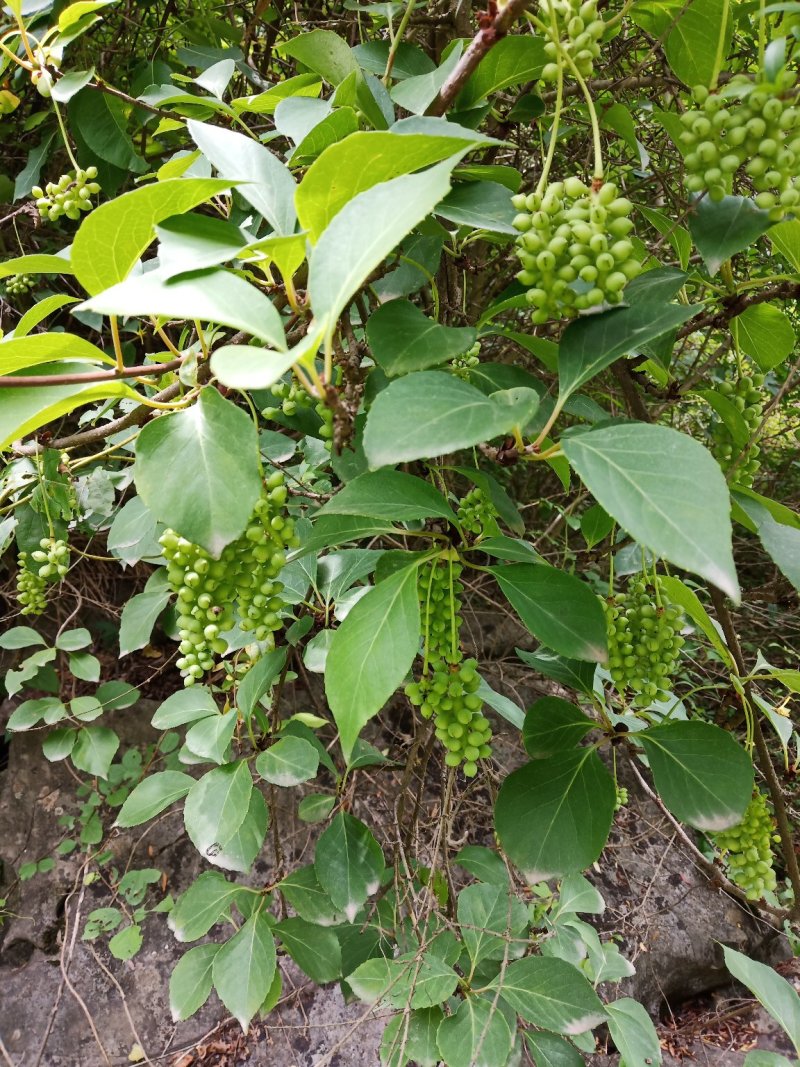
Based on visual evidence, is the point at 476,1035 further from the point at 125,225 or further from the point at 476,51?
the point at 476,51

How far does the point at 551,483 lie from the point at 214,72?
1.99 metres

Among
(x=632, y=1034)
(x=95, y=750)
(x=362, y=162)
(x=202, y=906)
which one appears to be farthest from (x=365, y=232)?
(x=95, y=750)

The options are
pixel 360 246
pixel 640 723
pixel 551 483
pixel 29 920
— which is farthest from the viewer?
pixel 551 483

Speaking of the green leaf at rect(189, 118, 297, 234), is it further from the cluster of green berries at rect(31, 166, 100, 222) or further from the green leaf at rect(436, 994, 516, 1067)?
the green leaf at rect(436, 994, 516, 1067)

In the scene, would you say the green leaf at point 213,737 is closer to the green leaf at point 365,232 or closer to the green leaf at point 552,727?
the green leaf at point 552,727

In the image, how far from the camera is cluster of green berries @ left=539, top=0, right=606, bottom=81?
0.49 m

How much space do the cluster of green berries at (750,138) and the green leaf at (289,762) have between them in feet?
2.59

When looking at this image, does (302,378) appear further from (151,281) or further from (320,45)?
(320,45)

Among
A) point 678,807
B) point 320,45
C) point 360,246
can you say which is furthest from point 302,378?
point 678,807

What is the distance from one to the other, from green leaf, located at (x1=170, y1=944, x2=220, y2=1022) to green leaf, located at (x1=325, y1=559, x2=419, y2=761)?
0.82 meters

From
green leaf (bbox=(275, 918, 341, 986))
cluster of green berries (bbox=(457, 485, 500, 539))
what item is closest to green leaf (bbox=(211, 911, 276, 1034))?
green leaf (bbox=(275, 918, 341, 986))

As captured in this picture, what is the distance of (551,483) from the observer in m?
2.60

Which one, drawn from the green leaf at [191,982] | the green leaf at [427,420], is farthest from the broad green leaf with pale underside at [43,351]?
the green leaf at [191,982]

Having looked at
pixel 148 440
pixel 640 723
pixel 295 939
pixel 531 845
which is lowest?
pixel 295 939
